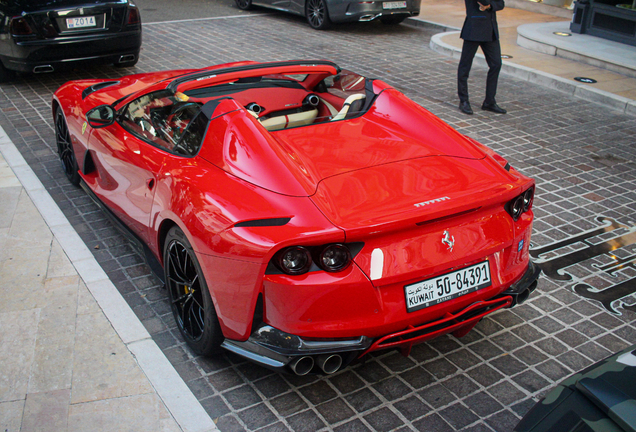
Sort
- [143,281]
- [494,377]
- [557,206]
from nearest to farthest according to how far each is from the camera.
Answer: [494,377], [143,281], [557,206]

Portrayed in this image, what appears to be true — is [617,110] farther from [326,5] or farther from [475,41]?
[326,5]

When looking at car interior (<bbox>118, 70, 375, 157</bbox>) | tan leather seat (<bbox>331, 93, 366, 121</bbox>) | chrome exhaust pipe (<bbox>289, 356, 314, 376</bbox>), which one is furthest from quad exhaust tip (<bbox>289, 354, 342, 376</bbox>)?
tan leather seat (<bbox>331, 93, 366, 121</bbox>)

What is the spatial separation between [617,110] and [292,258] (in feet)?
23.9

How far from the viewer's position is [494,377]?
3445mm

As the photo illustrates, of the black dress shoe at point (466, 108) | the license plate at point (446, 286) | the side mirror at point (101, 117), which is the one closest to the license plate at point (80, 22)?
the side mirror at point (101, 117)

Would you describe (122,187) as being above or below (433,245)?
below

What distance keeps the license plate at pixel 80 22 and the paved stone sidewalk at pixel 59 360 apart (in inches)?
Answer: 176

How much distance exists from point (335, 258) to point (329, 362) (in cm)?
52

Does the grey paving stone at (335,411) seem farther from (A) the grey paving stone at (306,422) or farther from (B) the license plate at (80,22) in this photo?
(B) the license plate at (80,22)

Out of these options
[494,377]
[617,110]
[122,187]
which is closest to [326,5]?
[617,110]

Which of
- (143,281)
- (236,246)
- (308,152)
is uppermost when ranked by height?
(308,152)

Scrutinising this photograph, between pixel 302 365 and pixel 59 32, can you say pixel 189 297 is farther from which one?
pixel 59 32

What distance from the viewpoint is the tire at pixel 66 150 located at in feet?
17.8

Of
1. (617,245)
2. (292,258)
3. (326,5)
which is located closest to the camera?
(292,258)
